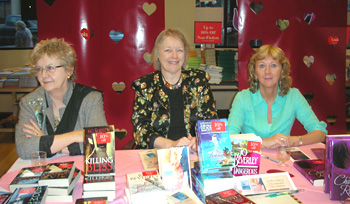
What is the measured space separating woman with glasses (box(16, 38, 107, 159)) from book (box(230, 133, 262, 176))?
1052mm

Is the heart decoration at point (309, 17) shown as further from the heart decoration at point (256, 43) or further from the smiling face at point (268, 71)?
the smiling face at point (268, 71)

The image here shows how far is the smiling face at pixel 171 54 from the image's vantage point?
239 cm

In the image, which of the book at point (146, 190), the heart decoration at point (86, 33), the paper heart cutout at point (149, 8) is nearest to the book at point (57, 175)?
the book at point (146, 190)

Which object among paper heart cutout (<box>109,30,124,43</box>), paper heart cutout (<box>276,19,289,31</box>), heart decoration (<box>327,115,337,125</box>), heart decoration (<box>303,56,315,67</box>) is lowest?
heart decoration (<box>327,115,337,125</box>)

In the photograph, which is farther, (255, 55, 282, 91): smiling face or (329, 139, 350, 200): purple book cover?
(255, 55, 282, 91): smiling face

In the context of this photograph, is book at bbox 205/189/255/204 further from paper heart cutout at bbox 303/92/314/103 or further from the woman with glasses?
paper heart cutout at bbox 303/92/314/103

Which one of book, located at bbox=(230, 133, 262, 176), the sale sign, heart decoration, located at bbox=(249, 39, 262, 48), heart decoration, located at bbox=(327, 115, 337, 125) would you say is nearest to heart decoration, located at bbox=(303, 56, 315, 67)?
heart decoration, located at bbox=(249, 39, 262, 48)

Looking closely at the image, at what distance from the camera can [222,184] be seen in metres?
1.31

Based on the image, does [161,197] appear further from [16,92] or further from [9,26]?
[9,26]

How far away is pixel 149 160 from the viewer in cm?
186

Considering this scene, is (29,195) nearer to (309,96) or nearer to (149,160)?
(149,160)

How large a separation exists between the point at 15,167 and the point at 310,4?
3308 millimetres

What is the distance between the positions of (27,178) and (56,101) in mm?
887

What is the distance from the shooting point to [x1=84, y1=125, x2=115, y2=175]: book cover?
138 centimetres
